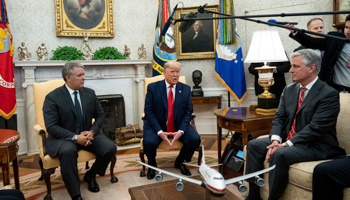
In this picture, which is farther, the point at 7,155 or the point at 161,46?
the point at 161,46

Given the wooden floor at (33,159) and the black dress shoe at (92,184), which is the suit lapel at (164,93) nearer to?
the black dress shoe at (92,184)

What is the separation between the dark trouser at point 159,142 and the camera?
10.7 feet

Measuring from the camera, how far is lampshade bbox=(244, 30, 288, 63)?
3133mm

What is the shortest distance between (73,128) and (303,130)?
89.7 inches

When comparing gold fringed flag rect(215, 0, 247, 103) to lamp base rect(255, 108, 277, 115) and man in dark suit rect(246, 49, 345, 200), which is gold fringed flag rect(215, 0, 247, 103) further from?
man in dark suit rect(246, 49, 345, 200)

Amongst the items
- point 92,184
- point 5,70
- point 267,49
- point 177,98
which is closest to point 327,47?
point 267,49

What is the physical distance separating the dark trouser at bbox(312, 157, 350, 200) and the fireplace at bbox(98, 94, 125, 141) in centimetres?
396

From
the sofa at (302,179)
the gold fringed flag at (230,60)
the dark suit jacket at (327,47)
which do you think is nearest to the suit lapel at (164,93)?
the sofa at (302,179)

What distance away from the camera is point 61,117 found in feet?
9.79

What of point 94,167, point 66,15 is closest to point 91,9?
point 66,15

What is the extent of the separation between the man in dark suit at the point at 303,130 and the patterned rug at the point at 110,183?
4.47 feet

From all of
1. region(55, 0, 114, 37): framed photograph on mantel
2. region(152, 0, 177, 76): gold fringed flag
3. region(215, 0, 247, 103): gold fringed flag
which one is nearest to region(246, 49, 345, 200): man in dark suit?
region(215, 0, 247, 103): gold fringed flag

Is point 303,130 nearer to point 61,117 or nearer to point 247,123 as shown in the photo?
point 247,123

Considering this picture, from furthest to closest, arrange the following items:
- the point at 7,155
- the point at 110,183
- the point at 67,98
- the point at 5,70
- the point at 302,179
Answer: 1. the point at 5,70
2. the point at 110,183
3. the point at 67,98
4. the point at 7,155
5. the point at 302,179
